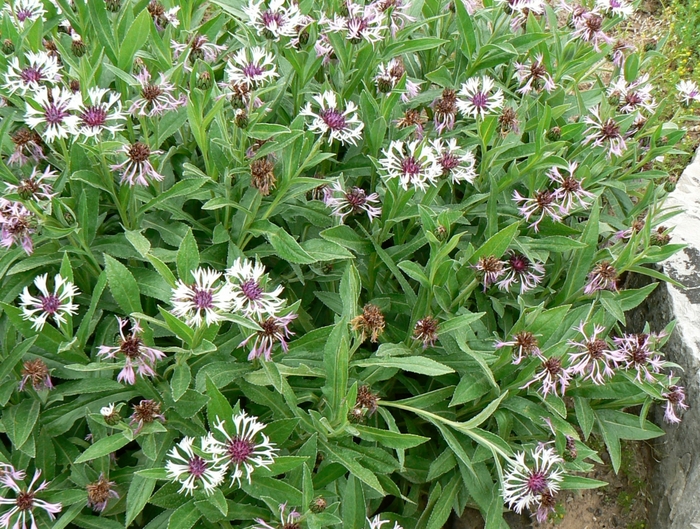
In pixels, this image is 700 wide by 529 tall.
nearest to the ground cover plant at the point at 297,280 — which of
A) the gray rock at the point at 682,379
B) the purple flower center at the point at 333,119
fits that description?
the purple flower center at the point at 333,119

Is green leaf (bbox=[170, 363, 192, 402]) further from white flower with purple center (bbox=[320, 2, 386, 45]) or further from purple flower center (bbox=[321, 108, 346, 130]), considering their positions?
white flower with purple center (bbox=[320, 2, 386, 45])

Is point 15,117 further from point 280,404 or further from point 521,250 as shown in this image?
point 521,250

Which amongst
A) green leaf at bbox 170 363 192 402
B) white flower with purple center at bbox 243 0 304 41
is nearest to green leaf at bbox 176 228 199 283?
green leaf at bbox 170 363 192 402

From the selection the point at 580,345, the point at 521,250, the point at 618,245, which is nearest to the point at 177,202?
the point at 521,250

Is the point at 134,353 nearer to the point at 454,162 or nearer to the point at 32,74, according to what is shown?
the point at 32,74

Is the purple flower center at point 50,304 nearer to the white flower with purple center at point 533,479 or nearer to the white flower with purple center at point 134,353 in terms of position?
the white flower with purple center at point 134,353

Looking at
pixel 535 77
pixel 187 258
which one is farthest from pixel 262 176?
pixel 535 77
